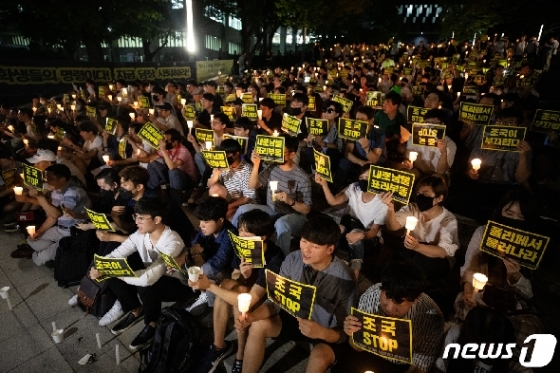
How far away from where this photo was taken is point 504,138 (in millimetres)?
4637

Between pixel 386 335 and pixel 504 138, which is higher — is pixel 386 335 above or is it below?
below

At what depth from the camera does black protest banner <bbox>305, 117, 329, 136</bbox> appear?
6.44 metres

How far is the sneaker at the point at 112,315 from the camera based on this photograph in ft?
13.3

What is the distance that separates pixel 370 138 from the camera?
19.7 feet

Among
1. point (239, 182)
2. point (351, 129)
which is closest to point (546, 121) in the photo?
point (351, 129)

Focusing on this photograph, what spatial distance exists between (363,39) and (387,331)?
43.4m

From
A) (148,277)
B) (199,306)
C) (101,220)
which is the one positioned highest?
(101,220)

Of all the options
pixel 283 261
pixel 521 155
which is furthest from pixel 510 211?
pixel 283 261

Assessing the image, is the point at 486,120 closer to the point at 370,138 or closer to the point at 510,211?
the point at 370,138

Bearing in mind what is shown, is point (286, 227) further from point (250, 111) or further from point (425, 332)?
point (250, 111)

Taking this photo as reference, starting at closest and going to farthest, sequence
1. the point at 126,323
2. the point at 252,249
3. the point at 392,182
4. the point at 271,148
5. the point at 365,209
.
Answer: the point at 252,249
the point at 392,182
the point at 126,323
the point at 365,209
the point at 271,148

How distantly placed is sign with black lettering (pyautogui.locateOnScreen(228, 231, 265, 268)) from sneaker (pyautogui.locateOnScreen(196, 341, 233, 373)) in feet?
3.23

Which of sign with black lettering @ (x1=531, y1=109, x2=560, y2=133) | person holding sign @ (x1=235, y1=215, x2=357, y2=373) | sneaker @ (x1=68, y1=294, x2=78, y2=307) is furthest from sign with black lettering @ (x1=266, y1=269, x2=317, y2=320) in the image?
sign with black lettering @ (x1=531, y1=109, x2=560, y2=133)

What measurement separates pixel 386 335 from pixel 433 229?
5.87 ft
